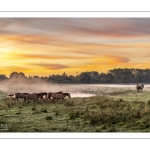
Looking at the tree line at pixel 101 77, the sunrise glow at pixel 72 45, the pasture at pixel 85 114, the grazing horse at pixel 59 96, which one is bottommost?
the pasture at pixel 85 114

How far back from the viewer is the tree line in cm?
1076

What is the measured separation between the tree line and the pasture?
10.1 inches

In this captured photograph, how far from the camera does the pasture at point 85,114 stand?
35.0 ft

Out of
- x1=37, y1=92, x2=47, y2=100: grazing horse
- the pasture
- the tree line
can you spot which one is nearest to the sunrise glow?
the tree line

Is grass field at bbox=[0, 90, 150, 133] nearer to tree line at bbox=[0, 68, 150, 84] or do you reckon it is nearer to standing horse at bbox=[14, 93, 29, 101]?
standing horse at bbox=[14, 93, 29, 101]

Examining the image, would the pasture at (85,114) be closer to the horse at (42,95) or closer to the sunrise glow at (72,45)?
the horse at (42,95)

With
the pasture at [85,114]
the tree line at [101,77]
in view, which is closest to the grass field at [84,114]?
the pasture at [85,114]

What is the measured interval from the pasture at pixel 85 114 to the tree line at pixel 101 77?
0.84 feet

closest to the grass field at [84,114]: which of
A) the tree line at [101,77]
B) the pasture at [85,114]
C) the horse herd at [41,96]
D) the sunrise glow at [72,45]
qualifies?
the pasture at [85,114]

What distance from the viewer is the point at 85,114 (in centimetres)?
1080

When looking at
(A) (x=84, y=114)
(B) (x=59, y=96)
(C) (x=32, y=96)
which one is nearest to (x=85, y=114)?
(A) (x=84, y=114)

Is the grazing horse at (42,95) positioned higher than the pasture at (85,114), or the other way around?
the grazing horse at (42,95)

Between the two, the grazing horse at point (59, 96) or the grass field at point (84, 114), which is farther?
the grazing horse at point (59, 96)

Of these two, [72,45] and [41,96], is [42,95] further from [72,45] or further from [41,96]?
[72,45]
